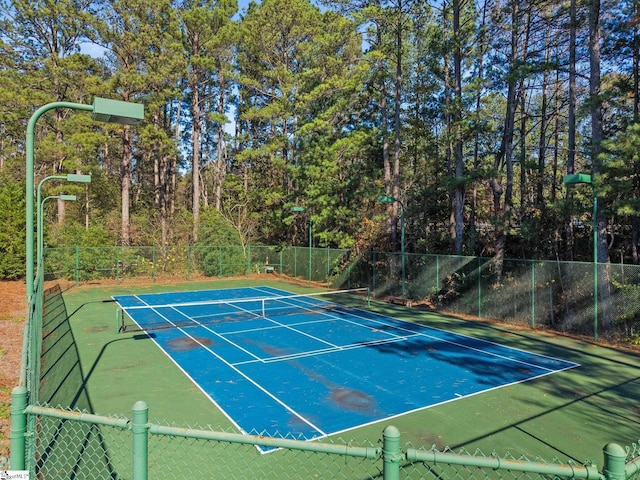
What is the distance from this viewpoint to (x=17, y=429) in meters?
3.20

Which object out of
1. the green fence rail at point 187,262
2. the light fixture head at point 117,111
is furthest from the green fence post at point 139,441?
the green fence rail at point 187,262

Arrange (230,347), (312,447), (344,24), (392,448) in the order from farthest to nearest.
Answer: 1. (344,24)
2. (230,347)
3. (312,447)
4. (392,448)

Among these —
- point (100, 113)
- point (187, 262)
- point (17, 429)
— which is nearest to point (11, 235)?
point (187, 262)

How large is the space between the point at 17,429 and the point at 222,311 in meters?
15.3

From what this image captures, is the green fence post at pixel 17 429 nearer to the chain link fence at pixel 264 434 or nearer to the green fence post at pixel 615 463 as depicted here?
the chain link fence at pixel 264 434

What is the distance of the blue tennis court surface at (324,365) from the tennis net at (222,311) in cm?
11

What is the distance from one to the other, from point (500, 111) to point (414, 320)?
26443 mm

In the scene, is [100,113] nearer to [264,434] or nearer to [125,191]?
[264,434]

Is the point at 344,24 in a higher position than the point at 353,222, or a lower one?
higher

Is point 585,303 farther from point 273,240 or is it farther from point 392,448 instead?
point 273,240

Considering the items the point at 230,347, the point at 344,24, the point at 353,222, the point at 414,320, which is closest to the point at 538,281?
the point at 414,320

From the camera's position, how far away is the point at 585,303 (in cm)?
1467

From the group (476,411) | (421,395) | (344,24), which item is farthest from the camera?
(344,24)

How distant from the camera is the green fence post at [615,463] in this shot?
228 cm
